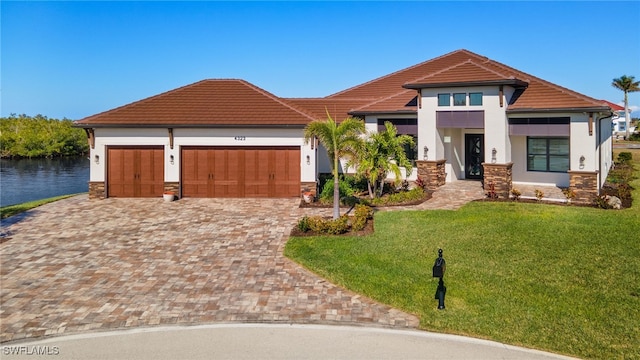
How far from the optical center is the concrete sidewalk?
6.96 metres

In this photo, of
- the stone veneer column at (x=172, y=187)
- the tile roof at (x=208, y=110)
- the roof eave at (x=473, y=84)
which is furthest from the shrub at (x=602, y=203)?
the stone veneer column at (x=172, y=187)

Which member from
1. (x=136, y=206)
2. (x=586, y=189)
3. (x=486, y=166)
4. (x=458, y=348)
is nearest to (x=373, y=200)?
(x=486, y=166)

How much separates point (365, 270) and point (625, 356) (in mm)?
5102

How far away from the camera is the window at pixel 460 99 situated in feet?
66.1

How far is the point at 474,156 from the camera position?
2294 cm

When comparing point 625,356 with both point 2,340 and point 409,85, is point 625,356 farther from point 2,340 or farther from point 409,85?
point 409,85

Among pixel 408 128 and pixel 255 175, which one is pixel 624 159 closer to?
pixel 408 128

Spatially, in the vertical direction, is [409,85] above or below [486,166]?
above

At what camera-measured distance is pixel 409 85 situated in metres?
20.5

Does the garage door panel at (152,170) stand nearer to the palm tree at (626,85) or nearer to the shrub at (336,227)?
the shrub at (336,227)

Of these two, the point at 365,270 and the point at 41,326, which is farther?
the point at 365,270

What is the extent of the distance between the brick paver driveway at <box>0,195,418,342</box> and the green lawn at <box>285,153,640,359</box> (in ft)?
2.59

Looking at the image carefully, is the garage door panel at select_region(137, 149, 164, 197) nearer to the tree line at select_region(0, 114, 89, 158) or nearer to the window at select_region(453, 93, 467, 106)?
the window at select_region(453, 93, 467, 106)

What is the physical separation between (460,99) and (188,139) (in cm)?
1169
